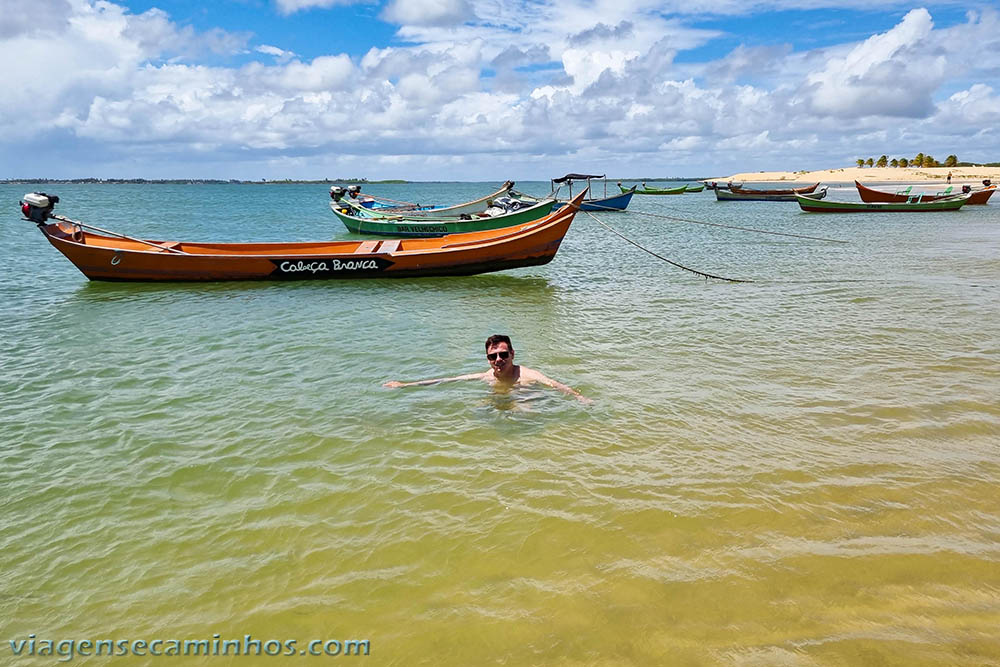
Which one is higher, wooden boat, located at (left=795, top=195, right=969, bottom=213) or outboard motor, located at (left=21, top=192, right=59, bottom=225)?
outboard motor, located at (left=21, top=192, right=59, bottom=225)

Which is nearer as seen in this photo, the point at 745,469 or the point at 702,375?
the point at 745,469

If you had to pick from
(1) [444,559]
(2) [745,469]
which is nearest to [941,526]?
(2) [745,469]

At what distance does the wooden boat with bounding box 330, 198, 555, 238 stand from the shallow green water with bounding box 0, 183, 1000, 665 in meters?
12.0

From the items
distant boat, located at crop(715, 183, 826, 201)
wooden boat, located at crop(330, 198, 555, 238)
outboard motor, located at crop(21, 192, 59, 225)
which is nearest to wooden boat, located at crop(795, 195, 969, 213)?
distant boat, located at crop(715, 183, 826, 201)

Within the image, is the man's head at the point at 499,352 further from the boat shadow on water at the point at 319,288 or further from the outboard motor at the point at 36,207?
the outboard motor at the point at 36,207

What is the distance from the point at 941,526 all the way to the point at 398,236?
23.4m

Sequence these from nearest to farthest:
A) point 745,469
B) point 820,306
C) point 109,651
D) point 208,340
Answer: point 109,651 < point 745,469 < point 208,340 < point 820,306

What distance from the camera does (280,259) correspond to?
1422 centimetres

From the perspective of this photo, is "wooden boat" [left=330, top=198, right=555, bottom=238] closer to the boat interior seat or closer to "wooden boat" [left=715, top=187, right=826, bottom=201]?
the boat interior seat

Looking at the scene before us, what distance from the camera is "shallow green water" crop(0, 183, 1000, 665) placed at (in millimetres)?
3275

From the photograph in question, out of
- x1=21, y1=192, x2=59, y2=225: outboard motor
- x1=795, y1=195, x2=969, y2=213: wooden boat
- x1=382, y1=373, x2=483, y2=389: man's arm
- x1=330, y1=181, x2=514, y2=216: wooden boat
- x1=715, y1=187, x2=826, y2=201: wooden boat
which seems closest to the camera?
x1=382, y1=373, x2=483, y2=389: man's arm

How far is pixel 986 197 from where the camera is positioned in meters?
40.4

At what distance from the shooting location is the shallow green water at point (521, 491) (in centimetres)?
328

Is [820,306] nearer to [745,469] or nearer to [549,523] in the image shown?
[745,469]
